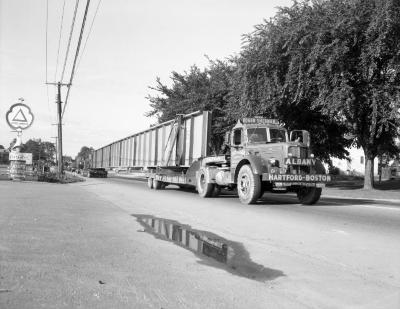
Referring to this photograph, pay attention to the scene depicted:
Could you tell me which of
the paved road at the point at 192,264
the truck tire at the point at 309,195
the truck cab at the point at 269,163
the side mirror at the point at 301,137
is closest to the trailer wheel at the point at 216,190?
the truck cab at the point at 269,163

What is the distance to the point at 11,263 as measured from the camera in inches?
229

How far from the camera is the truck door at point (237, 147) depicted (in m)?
16.8

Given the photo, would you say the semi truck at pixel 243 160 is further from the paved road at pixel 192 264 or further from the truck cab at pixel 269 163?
the paved road at pixel 192 264

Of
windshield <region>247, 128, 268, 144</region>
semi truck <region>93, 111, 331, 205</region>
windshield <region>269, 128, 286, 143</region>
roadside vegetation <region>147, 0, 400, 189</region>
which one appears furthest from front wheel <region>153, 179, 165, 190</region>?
windshield <region>269, 128, 286, 143</region>

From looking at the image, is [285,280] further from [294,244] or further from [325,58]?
[325,58]

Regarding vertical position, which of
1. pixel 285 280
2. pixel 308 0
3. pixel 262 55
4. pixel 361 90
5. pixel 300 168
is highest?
pixel 308 0

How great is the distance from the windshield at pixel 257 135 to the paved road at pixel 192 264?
614 cm

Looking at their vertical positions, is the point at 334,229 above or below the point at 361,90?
below

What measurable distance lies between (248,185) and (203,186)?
12.8 ft

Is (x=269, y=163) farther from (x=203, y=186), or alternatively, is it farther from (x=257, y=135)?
(x=203, y=186)

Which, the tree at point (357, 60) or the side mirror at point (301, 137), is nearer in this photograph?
the side mirror at point (301, 137)

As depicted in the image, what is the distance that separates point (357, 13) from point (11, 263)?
20.7 meters

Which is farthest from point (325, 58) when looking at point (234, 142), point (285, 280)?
point (285, 280)

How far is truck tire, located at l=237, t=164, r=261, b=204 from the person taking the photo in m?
15.0
